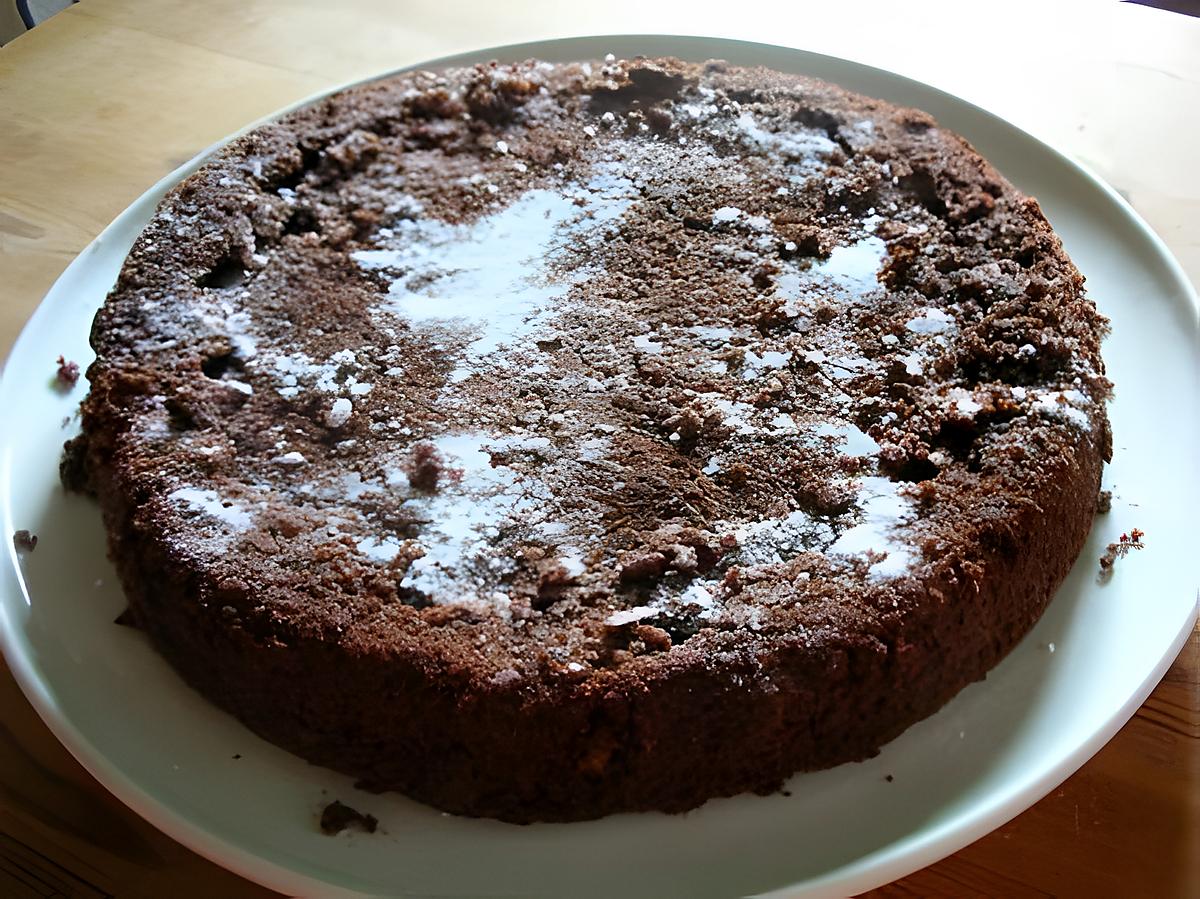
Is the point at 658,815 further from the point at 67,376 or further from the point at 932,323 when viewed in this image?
the point at 67,376

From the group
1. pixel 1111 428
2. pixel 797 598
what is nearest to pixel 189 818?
pixel 797 598

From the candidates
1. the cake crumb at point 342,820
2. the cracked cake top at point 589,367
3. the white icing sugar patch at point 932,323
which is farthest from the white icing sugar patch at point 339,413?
the white icing sugar patch at point 932,323

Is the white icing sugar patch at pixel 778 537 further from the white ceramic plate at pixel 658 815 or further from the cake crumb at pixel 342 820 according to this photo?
the cake crumb at pixel 342 820

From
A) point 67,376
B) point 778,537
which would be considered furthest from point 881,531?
point 67,376

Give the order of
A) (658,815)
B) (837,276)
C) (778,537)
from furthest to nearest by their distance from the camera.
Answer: (837,276)
(778,537)
(658,815)

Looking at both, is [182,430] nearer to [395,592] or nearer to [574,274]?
[395,592]

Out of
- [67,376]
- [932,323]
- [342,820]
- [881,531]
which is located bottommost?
[342,820]
